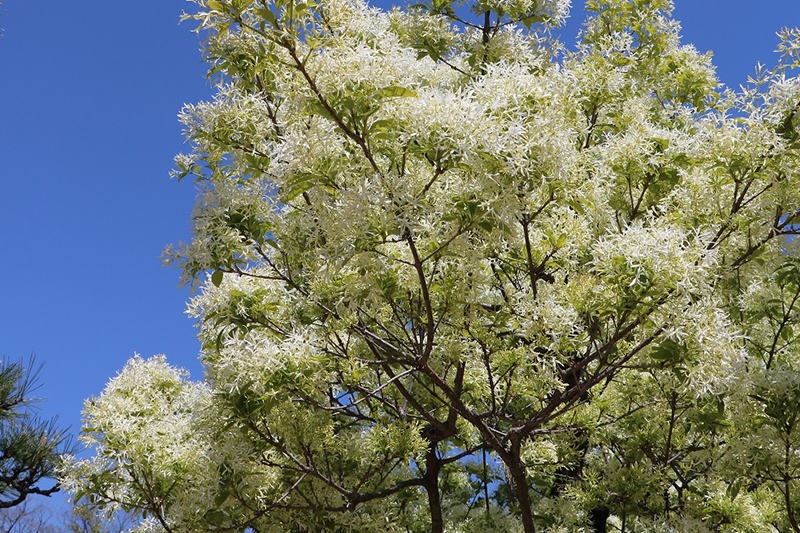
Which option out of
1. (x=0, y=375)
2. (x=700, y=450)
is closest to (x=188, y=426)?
(x=0, y=375)

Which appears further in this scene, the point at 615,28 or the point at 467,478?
the point at 467,478

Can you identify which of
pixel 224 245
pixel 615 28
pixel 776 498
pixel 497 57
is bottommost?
pixel 776 498

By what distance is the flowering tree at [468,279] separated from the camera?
244 centimetres

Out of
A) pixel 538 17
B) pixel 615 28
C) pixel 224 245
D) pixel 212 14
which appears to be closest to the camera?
pixel 212 14

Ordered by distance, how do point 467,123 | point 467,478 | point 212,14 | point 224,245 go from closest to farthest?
1. point 467,123
2. point 212,14
3. point 224,245
4. point 467,478

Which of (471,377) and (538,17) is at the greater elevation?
(538,17)

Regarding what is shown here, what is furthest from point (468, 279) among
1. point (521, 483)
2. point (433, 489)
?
point (433, 489)

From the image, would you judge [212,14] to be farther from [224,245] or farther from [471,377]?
[471,377]

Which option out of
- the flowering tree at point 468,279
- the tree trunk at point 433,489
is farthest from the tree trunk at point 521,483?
the tree trunk at point 433,489

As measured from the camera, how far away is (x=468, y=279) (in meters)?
2.96

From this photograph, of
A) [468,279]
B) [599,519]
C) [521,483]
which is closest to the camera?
[468,279]

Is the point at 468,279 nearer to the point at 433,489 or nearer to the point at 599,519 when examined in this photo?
the point at 433,489

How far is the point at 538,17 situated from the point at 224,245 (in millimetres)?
2377

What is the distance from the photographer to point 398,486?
4.20 meters
